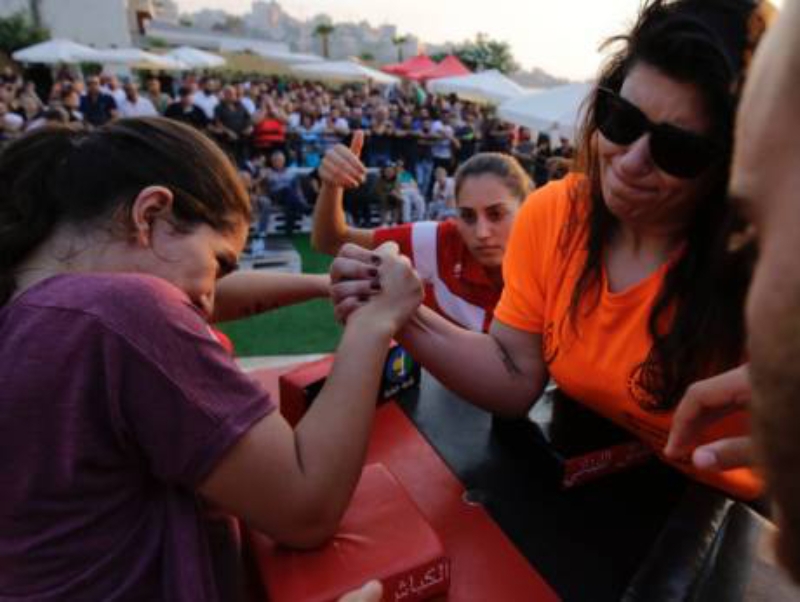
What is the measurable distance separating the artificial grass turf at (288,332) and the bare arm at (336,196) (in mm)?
1707

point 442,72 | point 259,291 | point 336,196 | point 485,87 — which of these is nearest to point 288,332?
point 336,196

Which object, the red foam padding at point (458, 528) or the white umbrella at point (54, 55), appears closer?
the red foam padding at point (458, 528)

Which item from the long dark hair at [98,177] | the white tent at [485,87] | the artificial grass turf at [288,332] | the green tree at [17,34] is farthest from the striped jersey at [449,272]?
the green tree at [17,34]

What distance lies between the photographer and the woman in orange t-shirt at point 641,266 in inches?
45.4

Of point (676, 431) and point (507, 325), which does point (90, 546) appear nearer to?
point (676, 431)

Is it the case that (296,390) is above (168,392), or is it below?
below

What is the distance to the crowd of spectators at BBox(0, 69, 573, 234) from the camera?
30.1ft

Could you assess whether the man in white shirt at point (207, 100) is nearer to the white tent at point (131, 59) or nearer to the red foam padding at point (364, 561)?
the white tent at point (131, 59)

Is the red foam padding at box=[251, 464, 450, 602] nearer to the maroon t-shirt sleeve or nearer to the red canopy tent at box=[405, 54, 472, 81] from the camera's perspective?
the maroon t-shirt sleeve

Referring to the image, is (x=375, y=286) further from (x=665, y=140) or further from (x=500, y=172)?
(x=500, y=172)

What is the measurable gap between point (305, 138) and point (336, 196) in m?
9.57

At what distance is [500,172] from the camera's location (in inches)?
105

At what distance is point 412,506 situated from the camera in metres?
1.10

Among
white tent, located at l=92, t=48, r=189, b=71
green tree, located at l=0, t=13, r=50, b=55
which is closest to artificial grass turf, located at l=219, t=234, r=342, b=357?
white tent, located at l=92, t=48, r=189, b=71
